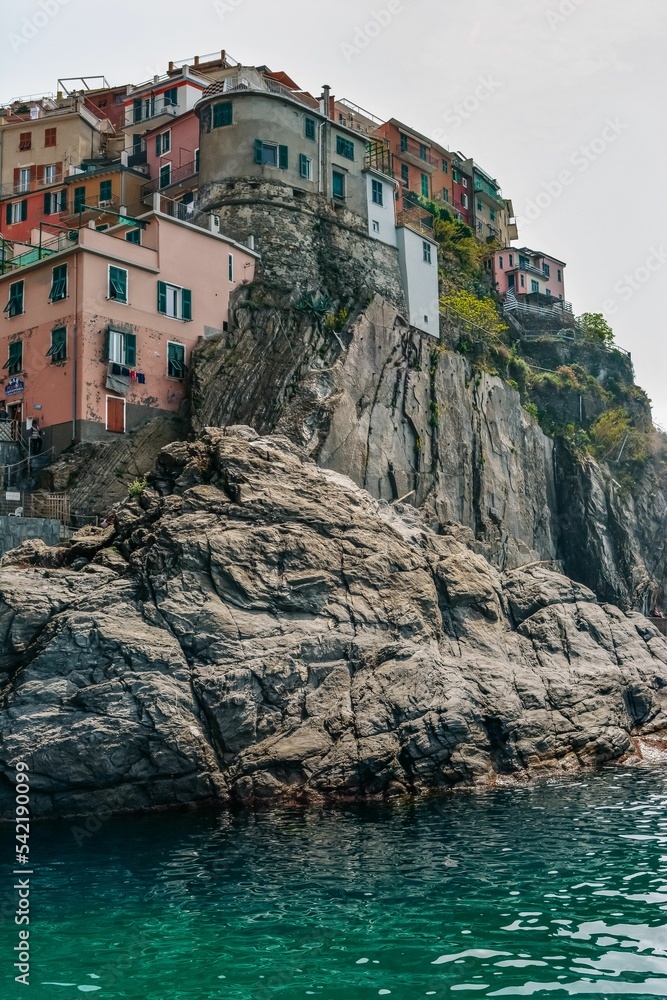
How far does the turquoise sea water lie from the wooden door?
71.7 feet

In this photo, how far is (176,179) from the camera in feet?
194

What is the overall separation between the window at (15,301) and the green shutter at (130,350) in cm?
609

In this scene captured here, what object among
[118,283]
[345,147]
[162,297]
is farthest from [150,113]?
[118,283]

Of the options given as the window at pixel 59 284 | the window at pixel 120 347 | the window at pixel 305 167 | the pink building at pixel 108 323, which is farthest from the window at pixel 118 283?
the window at pixel 305 167

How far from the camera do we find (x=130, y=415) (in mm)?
46812

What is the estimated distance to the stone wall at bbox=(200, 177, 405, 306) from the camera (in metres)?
55.1

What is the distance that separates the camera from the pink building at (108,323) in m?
45.9

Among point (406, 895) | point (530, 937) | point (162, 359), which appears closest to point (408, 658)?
point (406, 895)

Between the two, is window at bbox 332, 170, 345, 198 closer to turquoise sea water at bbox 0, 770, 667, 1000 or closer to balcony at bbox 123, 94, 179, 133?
balcony at bbox 123, 94, 179, 133

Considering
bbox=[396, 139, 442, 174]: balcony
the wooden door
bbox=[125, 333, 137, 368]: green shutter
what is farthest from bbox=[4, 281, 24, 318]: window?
bbox=[396, 139, 442, 174]: balcony

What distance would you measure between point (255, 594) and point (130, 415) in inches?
659

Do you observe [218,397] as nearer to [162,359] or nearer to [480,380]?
[162,359]

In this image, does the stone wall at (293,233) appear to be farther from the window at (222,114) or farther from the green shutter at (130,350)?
the green shutter at (130,350)

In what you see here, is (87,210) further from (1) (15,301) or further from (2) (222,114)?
(1) (15,301)
